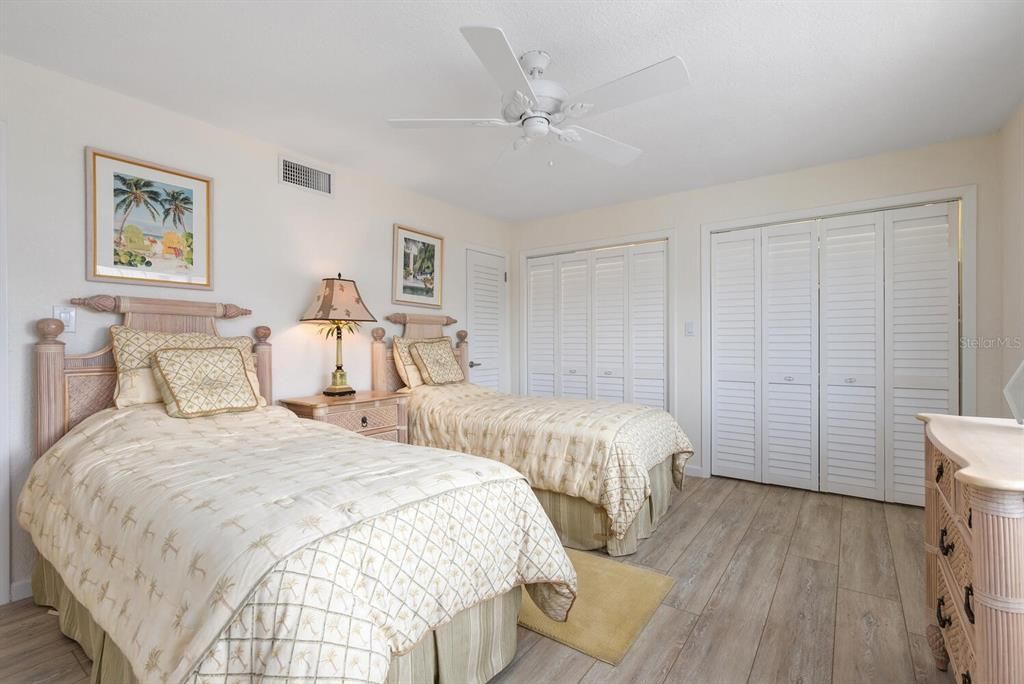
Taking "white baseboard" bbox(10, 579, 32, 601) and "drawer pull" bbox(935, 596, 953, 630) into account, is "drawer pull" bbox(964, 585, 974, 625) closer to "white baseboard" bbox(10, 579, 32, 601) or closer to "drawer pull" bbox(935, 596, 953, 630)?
"drawer pull" bbox(935, 596, 953, 630)

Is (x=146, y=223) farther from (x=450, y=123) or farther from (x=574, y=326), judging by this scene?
(x=574, y=326)

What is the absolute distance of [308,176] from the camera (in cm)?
334

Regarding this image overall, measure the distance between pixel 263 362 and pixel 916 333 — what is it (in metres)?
4.44

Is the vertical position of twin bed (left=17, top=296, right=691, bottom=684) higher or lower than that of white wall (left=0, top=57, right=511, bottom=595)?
lower

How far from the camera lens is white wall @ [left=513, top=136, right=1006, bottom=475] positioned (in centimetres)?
303

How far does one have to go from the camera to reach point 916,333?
3.29 metres

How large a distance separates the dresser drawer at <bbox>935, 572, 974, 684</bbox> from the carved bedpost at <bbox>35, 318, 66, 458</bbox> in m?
3.43

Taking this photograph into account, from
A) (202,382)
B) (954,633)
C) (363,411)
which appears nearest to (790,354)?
(954,633)

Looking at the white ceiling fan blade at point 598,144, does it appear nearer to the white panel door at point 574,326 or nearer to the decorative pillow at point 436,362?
the decorative pillow at point 436,362

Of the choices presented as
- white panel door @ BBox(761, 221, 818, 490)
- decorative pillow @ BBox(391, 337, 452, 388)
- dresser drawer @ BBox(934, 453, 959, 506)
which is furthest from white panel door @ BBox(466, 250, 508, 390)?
dresser drawer @ BBox(934, 453, 959, 506)

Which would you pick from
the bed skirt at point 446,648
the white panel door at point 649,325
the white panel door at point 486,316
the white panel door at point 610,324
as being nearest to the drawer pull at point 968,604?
the bed skirt at point 446,648

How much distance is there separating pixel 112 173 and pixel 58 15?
743mm

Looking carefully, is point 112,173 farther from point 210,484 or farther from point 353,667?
point 353,667

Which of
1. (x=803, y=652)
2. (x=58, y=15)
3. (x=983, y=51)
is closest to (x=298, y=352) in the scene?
(x=58, y=15)
